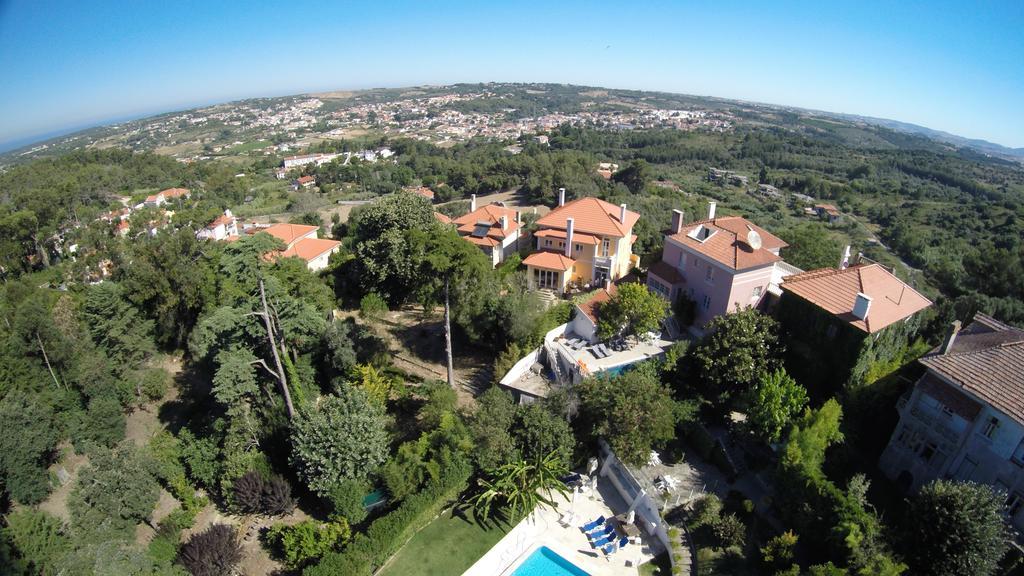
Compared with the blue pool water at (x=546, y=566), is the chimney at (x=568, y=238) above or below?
above

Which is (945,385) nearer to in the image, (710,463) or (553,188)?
(710,463)

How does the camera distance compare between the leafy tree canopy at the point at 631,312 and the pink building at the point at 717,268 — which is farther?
the pink building at the point at 717,268

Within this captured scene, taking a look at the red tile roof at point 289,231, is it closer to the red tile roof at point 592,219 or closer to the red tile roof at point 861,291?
the red tile roof at point 592,219

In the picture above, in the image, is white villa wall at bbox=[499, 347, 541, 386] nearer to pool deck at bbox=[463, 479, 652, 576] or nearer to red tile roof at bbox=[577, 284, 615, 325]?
red tile roof at bbox=[577, 284, 615, 325]

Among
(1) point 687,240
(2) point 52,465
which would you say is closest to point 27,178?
(2) point 52,465

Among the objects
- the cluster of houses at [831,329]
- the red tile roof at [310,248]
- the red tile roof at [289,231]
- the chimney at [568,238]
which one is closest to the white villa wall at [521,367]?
the cluster of houses at [831,329]

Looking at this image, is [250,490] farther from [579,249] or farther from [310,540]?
[579,249]
